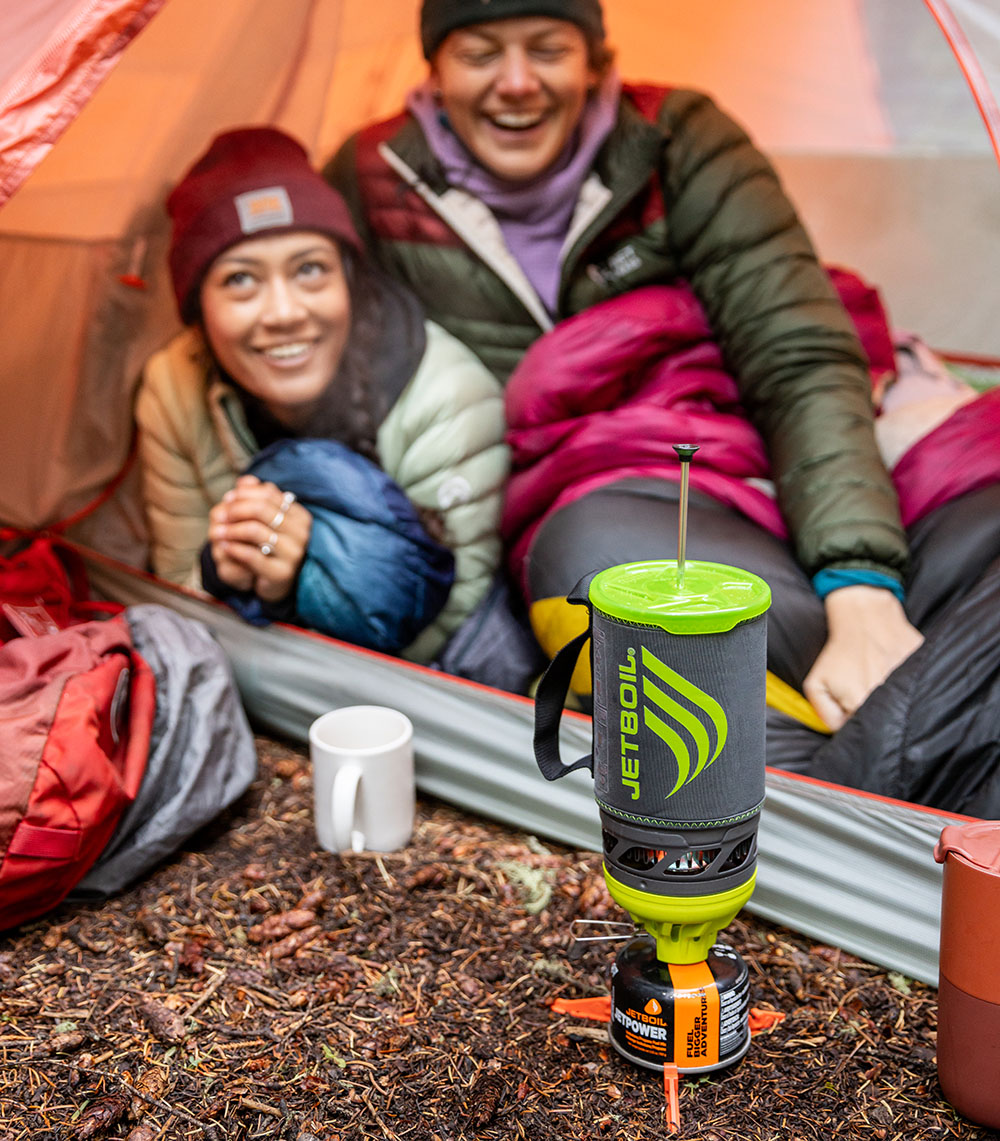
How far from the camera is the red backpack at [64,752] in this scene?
4.79ft

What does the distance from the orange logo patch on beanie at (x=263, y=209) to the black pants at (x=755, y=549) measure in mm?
679

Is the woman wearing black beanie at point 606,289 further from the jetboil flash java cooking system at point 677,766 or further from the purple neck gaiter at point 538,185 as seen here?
the jetboil flash java cooking system at point 677,766

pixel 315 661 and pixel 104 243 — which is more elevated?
pixel 104 243

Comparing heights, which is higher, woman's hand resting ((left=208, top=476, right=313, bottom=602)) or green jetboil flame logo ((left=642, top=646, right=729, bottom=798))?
green jetboil flame logo ((left=642, top=646, right=729, bottom=798))

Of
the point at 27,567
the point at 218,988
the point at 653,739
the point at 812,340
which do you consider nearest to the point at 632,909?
the point at 653,739

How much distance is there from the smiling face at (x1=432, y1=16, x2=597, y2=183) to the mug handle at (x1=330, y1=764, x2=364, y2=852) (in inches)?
39.8

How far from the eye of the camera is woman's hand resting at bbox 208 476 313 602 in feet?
6.12

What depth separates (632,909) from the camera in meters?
1.18

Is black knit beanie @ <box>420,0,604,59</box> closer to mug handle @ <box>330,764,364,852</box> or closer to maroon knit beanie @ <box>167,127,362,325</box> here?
maroon knit beanie @ <box>167,127,362,325</box>

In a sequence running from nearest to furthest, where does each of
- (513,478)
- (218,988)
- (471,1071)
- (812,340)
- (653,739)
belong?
(653,739), (471,1071), (218,988), (812,340), (513,478)

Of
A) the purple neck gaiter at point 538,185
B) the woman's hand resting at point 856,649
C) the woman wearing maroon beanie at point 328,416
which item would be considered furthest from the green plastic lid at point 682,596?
the purple neck gaiter at point 538,185

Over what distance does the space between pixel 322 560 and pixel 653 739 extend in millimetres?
918

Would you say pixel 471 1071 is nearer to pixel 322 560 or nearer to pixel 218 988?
pixel 218 988

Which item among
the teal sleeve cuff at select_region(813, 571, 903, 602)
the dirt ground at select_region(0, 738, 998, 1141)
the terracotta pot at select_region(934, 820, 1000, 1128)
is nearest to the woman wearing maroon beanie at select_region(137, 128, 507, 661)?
the dirt ground at select_region(0, 738, 998, 1141)
